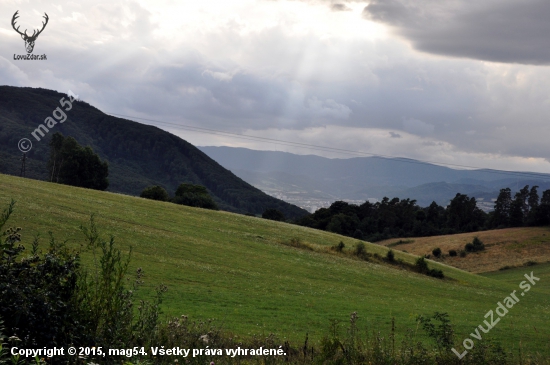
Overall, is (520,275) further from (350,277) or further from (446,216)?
(446,216)

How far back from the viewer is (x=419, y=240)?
11825 cm

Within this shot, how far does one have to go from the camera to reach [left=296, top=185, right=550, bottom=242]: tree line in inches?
5182

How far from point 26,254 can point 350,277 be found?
32.1m

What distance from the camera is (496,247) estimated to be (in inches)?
3932

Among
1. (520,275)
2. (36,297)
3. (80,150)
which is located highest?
(80,150)

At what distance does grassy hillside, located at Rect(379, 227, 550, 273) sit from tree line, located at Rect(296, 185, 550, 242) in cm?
1287

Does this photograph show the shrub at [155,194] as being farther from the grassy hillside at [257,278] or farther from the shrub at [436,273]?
the shrub at [436,273]

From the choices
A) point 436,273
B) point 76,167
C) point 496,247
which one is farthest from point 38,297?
point 496,247

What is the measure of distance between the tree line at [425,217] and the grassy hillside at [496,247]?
12.9 metres

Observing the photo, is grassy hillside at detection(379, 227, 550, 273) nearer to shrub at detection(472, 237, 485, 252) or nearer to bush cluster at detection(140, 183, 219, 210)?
shrub at detection(472, 237, 485, 252)

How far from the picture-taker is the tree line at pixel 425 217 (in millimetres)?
131625

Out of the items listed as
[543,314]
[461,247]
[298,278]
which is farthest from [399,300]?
[461,247]

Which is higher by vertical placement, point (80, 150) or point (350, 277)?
point (80, 150)

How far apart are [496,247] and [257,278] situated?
8504cm
